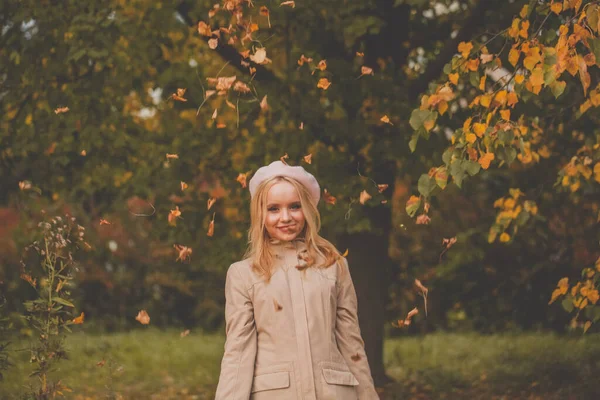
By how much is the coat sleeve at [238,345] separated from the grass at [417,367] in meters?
3.52

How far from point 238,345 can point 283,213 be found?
0.58 m

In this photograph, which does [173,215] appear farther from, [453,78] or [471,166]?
[471,166]

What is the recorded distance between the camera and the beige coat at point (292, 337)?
3176 millimetres

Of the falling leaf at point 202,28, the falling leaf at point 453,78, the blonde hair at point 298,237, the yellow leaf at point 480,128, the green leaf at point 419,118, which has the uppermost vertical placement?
the falling leaf at point 202,28

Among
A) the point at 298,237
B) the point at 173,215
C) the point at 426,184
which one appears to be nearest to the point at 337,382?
the point at 298,237

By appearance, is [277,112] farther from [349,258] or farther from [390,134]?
[349,258]

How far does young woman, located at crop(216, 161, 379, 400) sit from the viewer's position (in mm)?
3186

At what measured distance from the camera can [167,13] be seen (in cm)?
588

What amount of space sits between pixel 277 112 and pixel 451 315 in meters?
6.59

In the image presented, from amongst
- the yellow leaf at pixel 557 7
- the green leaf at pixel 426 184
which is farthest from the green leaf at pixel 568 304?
the yellow leaf at pixel 557 7

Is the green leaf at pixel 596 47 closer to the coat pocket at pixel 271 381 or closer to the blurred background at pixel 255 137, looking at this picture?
the blurred background at pixel 255 137

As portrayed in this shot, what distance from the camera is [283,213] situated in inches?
135

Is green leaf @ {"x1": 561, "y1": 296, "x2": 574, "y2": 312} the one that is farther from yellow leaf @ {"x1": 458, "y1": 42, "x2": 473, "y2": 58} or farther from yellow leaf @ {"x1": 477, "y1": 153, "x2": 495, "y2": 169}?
yellow leaf @ {"x1": 458, "y1": 42, "x2": 473, "y2": 58}

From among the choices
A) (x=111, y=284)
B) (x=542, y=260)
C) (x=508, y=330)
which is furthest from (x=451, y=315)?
(x=111, y=284)
